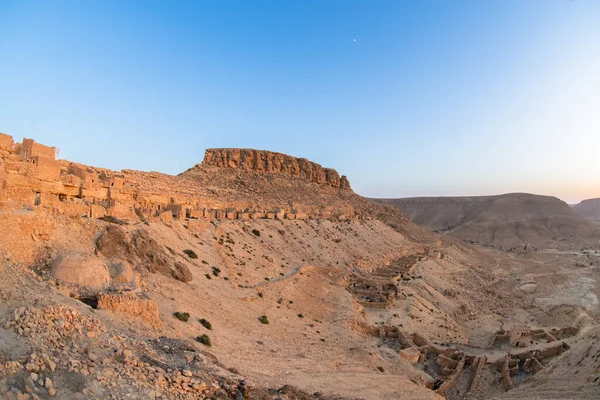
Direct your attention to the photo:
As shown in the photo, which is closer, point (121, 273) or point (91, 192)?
point (121, 273)

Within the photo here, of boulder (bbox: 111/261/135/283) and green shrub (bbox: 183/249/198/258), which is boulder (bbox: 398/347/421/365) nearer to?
green shrub (bbox: 183/249/198/258)

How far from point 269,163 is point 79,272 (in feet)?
180

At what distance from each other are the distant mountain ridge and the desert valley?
177ft

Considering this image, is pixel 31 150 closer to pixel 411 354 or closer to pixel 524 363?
pixel 411 354

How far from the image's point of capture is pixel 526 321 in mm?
28297

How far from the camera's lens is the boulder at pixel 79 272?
1090 cm

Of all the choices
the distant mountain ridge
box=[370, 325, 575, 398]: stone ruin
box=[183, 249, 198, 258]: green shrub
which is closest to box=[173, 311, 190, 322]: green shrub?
box=[183, 249, 198, 258]: green shrub

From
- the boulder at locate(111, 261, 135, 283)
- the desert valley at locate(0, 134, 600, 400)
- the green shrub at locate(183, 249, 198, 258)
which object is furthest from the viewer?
the green shrub at locate(183, 249, 198, 258)

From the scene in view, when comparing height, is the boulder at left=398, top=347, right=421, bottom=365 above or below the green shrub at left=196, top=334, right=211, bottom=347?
below

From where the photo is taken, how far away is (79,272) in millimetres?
11062

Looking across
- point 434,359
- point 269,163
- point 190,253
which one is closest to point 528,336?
point 434,359

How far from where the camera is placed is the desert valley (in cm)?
746

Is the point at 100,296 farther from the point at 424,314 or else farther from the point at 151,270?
the point at 424,314

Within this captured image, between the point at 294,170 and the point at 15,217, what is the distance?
58.5 m
